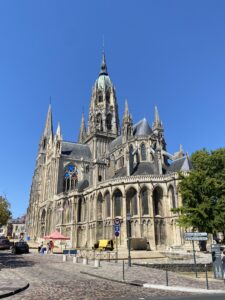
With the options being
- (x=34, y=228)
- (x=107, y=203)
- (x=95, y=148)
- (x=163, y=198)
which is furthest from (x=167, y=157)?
(x=34, y=228)

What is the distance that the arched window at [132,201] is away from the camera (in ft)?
135

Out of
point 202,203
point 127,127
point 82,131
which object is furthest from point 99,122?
point 202,203

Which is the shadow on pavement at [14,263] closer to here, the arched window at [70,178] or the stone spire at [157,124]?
the arched window at [70,178]

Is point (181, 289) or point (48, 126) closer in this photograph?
point (181, 289)

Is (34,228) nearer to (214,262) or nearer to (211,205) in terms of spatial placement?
(211,205)

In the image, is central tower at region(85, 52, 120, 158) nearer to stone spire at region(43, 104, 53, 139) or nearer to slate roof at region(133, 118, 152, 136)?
slate roof at region(133, 118, 152, 136)

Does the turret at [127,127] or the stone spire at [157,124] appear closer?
the stone spire at [157,124]

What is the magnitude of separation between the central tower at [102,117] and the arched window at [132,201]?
22332 mm

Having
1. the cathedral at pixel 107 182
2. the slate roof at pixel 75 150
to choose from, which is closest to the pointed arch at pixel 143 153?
the cathedral at pixel 107 182

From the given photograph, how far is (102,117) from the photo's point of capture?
67500 mm

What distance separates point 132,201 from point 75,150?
2664 cm

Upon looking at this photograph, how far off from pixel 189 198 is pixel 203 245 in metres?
8.65

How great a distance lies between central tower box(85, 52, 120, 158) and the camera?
211 ft

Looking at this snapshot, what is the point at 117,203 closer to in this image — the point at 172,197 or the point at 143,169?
the point at 143,169
